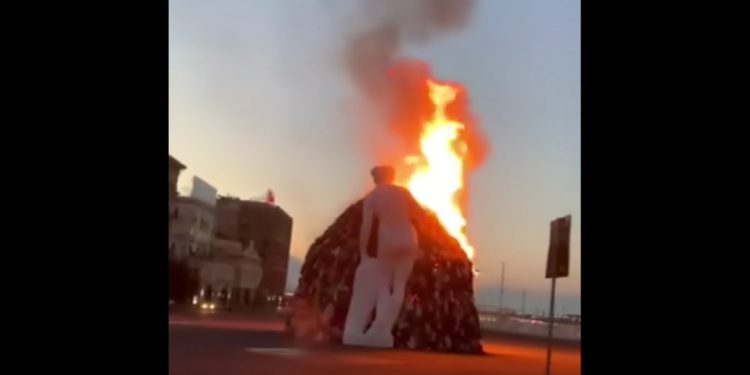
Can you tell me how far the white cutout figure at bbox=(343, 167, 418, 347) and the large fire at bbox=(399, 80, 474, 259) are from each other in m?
0.22

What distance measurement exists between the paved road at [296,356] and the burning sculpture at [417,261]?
325 mm

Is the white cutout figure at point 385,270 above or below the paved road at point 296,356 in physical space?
above

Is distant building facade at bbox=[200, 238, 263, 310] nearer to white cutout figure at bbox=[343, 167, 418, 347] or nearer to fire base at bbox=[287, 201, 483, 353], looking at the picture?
fire base at bbox=[287, 201, 483, 353]

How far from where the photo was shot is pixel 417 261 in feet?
22.6

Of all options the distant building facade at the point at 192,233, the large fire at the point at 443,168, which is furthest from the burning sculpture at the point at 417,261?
the distant building facade at the point at 192,233

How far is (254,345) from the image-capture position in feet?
19.5

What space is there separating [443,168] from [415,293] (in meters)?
1.21

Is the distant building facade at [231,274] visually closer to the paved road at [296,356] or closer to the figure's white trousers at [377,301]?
the paved road at [296,356]

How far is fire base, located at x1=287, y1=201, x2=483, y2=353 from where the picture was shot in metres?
6.63

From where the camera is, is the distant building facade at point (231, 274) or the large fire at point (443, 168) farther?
the large fire at point (443, 168)

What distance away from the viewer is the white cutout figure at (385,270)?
657 cm
